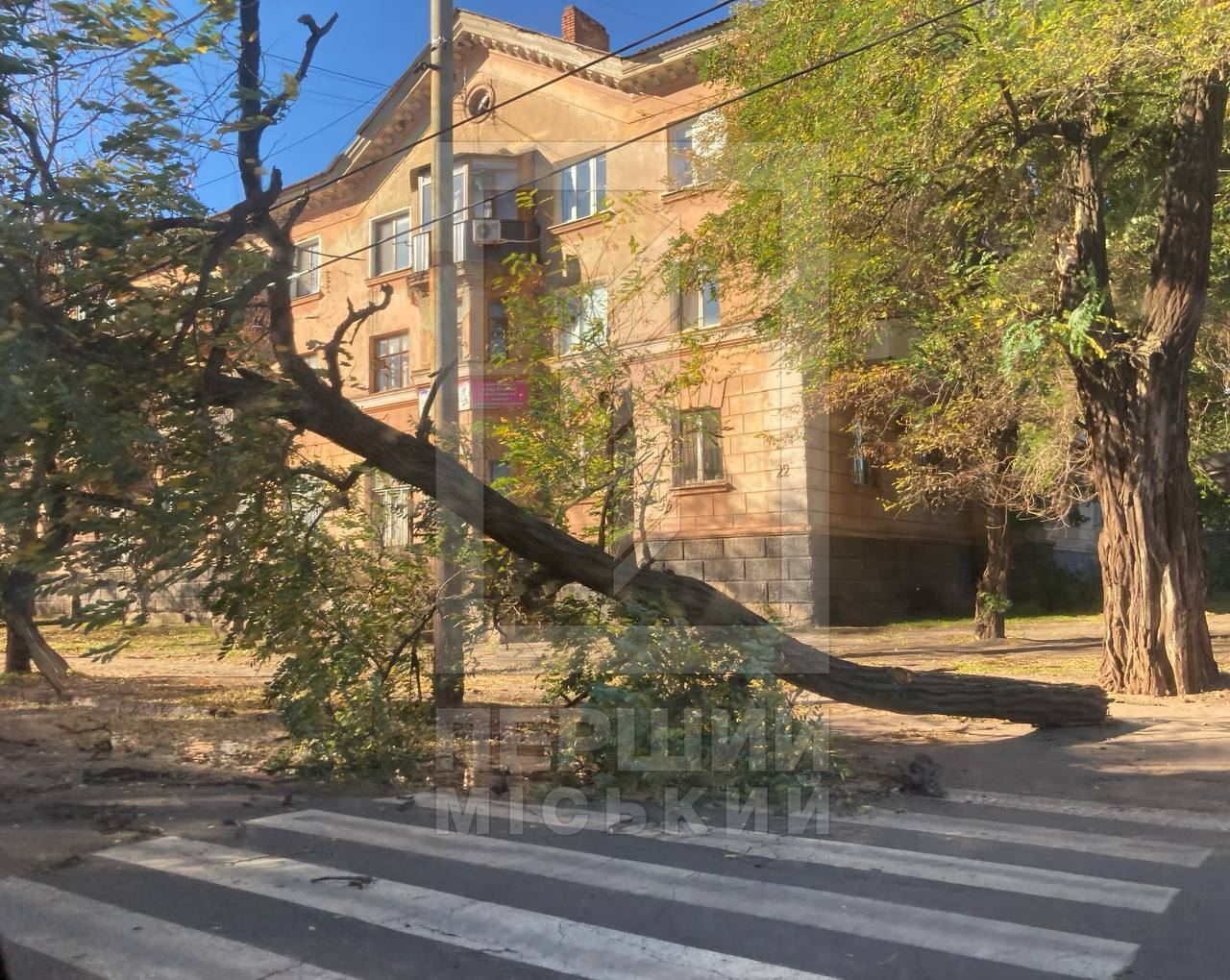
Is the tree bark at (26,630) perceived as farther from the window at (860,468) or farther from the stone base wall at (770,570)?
the window at (860,468)

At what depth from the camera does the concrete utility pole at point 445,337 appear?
877cm

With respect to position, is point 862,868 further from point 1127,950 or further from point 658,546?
point 658,546

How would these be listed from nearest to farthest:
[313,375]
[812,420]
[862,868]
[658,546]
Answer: [862,868] → [313,375] → [658,546] → [812,420]

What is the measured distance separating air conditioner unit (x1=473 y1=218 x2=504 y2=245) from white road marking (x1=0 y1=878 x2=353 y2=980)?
18.0 metres

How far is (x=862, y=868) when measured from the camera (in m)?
5.44

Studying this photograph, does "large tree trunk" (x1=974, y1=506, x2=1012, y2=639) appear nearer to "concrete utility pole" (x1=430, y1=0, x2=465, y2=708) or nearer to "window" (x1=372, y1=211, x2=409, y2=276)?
"concrete utility pole" (x1=430, y1=0, x2=465, y2=708)

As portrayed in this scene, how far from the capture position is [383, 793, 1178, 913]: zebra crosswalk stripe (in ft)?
16.2

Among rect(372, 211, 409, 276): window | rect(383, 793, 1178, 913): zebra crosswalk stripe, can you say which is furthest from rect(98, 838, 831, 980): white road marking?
rect(372, 211, 409, 276): window

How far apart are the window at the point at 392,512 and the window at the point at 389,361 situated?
15910mm

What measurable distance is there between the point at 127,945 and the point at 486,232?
1924 cm

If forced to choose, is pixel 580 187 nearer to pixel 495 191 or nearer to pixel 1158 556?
pixel 495 191

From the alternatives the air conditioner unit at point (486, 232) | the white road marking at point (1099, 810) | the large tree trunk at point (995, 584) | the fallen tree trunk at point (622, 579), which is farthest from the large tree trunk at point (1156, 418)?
the air conditioner unit at point (486, 232)

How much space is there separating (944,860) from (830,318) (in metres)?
8.46

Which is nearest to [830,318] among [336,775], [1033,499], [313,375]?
[1033,499]
